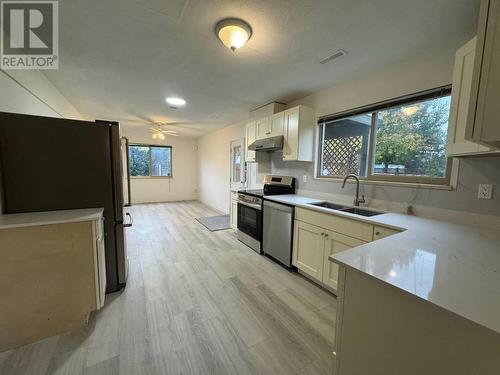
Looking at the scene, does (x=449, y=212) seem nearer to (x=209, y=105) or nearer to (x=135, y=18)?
(x=135, y=18)

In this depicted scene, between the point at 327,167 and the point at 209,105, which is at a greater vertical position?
the point at 209,105

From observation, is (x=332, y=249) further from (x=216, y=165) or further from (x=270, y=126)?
(x=216, y=165)

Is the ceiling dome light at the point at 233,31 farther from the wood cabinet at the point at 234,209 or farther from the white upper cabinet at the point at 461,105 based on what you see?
the wood cabinet at the point at 234,209

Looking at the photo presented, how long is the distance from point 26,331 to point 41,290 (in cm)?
30

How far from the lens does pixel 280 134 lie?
3.24 meters

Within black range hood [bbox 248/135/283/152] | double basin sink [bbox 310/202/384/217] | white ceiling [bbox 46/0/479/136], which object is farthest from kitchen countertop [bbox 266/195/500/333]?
black range hood [bbox 248/135/283/152]

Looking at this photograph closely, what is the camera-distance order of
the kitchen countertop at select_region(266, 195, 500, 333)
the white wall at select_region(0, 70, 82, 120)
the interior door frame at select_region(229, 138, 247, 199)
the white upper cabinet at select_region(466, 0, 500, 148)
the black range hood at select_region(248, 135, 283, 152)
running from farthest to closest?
the interior door frame at select_region(229, 138, 247, 199) → the black range hood at select_region(248, 135, 283, 152) → the white wall at select_region(0, 70, 82, 120) → the white upper cabinet at select_region(466, 0, 500, 148) → the kitchen countertop at select_region(266, 195, 500, 333)

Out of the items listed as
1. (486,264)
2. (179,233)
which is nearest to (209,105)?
(179,233)

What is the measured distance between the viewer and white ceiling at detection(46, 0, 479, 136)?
146cm

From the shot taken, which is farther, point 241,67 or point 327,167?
point 327,167

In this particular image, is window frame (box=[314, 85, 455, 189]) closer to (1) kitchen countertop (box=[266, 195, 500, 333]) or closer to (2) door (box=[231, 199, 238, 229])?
(1) kitchen countertop (box=[266, 195, 500, 333])

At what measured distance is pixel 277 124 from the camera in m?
3.31

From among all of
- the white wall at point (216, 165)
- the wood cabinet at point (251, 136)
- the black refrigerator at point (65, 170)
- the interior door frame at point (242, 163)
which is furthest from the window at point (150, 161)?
the black refrigerator at point (65, 170)

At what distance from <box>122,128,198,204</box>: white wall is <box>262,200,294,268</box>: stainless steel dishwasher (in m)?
5.48
